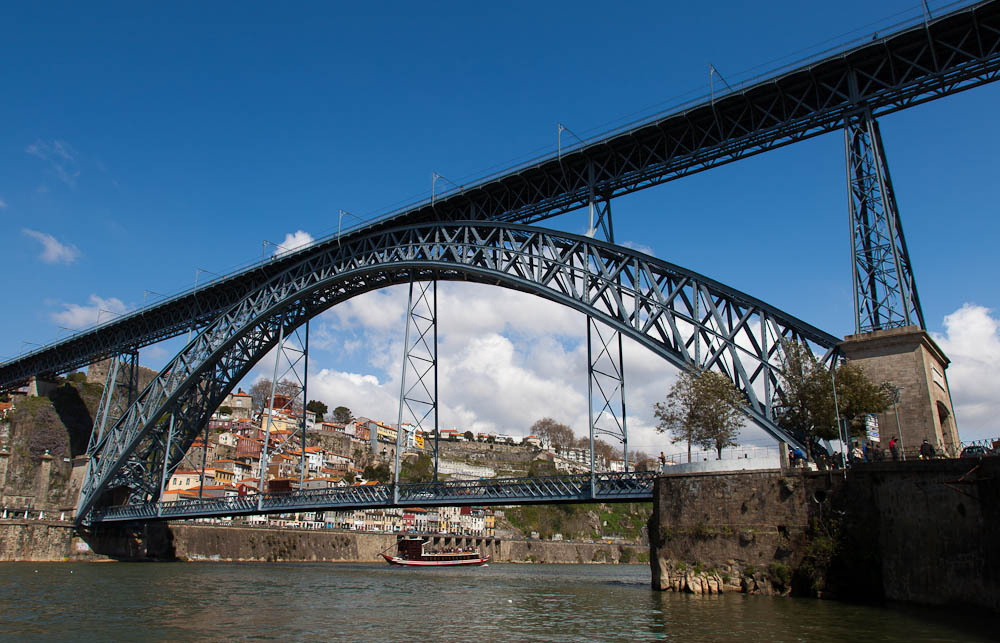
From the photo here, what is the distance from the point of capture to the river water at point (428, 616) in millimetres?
14414

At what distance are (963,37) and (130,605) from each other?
29.2 m

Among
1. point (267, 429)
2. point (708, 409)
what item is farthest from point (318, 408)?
→ point (708, 409)

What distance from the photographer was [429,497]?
99.4 feet

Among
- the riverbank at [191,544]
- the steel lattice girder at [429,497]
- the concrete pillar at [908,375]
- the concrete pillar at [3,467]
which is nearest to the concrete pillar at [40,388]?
the concrete pillar at [3,467]

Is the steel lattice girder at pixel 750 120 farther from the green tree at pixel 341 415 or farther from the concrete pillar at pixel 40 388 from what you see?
the green tree at pixel 341 415

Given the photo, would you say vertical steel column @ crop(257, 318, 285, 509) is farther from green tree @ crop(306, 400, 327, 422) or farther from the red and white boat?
green tree @ crop(306, 400, 327, 422)

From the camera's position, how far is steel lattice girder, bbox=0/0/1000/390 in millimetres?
22625

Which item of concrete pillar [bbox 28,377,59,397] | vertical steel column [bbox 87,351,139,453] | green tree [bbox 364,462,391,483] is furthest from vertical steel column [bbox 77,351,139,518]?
green tree [bbox 364,462,391,483]

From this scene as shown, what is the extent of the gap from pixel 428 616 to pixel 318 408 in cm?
11668

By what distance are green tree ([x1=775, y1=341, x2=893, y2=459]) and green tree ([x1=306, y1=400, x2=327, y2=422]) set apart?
112 m

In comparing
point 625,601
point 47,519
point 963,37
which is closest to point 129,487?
point 47,519

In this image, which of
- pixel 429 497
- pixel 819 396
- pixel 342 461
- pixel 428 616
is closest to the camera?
pixel 428 616

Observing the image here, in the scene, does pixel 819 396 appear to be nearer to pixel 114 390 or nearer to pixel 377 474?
pixel 114 390

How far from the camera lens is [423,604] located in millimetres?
22203
